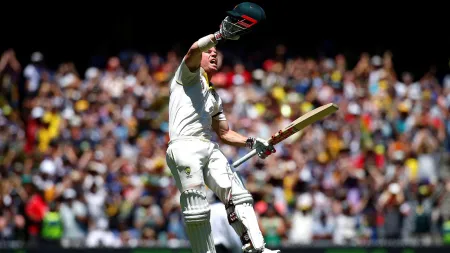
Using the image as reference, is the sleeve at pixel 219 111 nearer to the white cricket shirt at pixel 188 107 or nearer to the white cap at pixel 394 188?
the white cricket shirt at pixel 188 107

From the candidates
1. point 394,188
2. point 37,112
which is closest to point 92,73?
point 37,112

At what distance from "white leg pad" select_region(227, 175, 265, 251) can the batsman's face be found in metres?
1.26

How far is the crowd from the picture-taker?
53.8 feet

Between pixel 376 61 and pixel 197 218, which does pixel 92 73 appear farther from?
pixel 197 218

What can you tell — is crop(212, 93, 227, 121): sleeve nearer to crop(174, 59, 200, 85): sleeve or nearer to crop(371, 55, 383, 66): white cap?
crop(174, 59, 200, 85): sleeve

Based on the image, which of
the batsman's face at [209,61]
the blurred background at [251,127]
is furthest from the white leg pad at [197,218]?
the blurred background at [251,127]

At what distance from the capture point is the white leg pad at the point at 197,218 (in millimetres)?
9852

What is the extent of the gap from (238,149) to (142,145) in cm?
172

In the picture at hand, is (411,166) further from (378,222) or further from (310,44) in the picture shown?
(310,44)

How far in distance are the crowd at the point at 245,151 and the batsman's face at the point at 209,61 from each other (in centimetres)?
572

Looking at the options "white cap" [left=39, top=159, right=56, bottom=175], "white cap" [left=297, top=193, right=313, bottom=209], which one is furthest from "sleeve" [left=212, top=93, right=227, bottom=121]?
"white cap" [left=39, top=159, right=56, bottom=175]

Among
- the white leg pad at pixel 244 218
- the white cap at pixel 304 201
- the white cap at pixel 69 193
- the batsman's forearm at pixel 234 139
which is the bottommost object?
the white leg pad at pixel 244 218

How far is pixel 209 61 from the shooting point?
10.5 m

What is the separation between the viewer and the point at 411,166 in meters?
17.2
